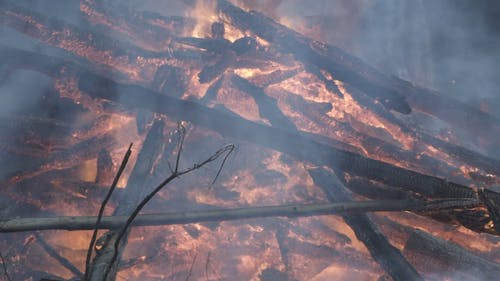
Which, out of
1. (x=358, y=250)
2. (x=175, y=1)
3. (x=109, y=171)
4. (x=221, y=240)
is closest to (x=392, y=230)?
(x=358, y=250)

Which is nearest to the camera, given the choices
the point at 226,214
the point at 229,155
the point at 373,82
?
the point at 226,214

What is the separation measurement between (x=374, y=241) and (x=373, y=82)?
406 centimetres

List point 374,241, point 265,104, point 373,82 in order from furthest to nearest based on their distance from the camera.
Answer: point 373,82 < point 265,104 < point 374,241

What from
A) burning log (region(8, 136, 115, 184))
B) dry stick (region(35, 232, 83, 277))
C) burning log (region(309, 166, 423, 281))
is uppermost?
burning log (region(309, 166, 423, 281))

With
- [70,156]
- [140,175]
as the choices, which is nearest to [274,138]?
[140,175]

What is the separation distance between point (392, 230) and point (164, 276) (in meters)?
3.84

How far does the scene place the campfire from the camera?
16.2 ft

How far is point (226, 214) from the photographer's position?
3.80 metres

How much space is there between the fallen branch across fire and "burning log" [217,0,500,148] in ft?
10.4

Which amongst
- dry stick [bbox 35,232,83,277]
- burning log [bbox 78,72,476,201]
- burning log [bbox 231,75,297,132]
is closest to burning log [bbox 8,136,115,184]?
burning log [bbox 78,72,476,201]

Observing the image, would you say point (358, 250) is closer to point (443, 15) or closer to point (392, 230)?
Answer: point (392, 230)

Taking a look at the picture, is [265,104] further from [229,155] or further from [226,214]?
[226,214]

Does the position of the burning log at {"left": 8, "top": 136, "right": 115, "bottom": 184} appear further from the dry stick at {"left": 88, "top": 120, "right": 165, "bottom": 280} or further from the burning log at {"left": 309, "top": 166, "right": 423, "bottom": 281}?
the burning log at {"left": 309, "top": 166, "right": 423, "bottom": 281}

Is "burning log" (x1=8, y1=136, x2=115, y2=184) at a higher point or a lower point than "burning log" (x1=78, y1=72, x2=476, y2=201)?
lower
